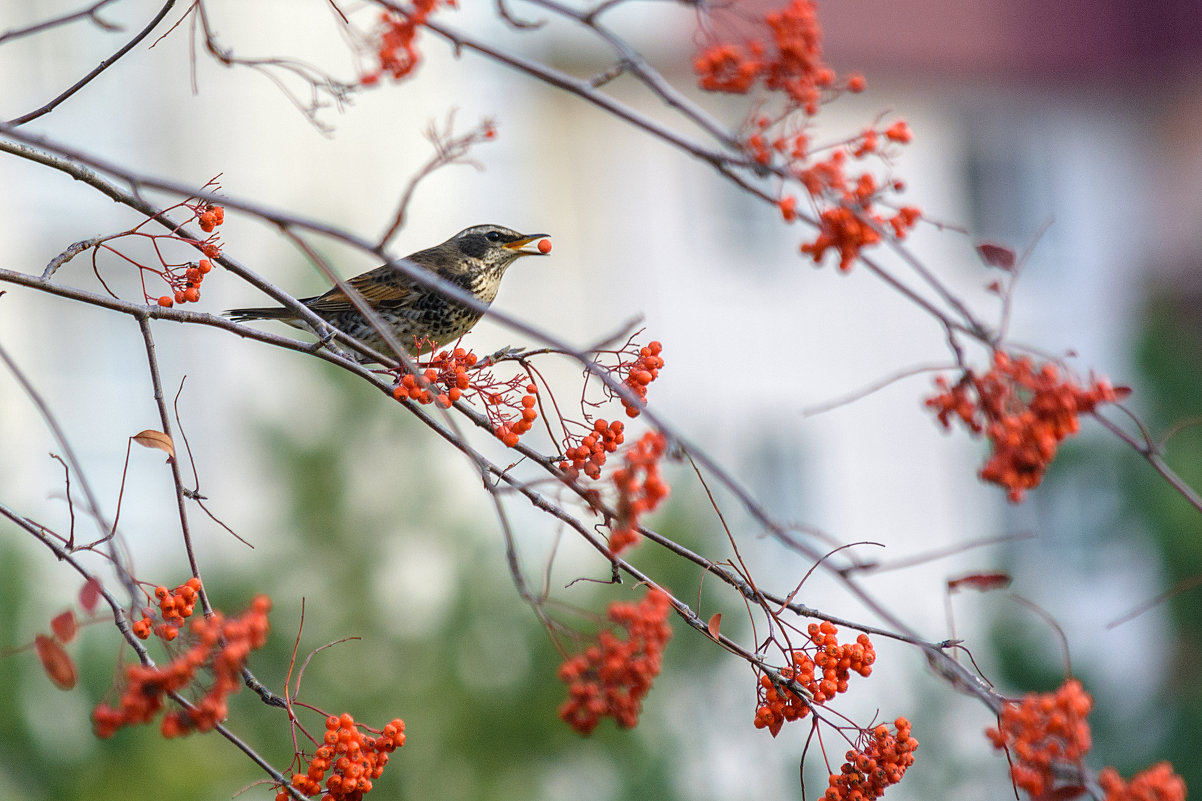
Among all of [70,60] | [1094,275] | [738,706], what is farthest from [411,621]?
[1094,275]

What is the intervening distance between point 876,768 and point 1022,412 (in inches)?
24.2

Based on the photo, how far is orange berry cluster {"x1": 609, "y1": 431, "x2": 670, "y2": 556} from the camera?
4.85 feet

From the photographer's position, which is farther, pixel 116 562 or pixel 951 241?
pixel 951 241

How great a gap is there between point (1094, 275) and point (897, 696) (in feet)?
32.8

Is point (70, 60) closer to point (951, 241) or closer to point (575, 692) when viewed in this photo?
point (951, 241)

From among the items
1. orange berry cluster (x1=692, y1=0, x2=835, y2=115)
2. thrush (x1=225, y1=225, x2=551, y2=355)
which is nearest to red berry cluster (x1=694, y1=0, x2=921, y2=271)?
orange berry cluster (x1=692, y1=0, x2=835, y2=115)

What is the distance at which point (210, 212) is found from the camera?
232 centimetres

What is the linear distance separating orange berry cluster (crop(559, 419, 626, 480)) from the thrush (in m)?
1.93

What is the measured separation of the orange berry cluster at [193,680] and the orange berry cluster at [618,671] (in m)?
0.55

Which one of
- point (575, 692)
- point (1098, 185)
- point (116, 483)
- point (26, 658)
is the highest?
point (1098, 185)

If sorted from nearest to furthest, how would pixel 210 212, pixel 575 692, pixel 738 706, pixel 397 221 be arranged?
1. pixel 397 221
2. pixel 575 692
3. pixel 210 212
4. pixel 738 706

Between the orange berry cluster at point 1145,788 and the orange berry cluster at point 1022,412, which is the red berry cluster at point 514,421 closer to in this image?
the orange berry cluster at point 1022,412

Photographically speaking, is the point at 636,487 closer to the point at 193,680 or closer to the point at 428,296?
the point at 193,680

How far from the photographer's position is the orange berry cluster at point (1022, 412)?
1556 millimetres
